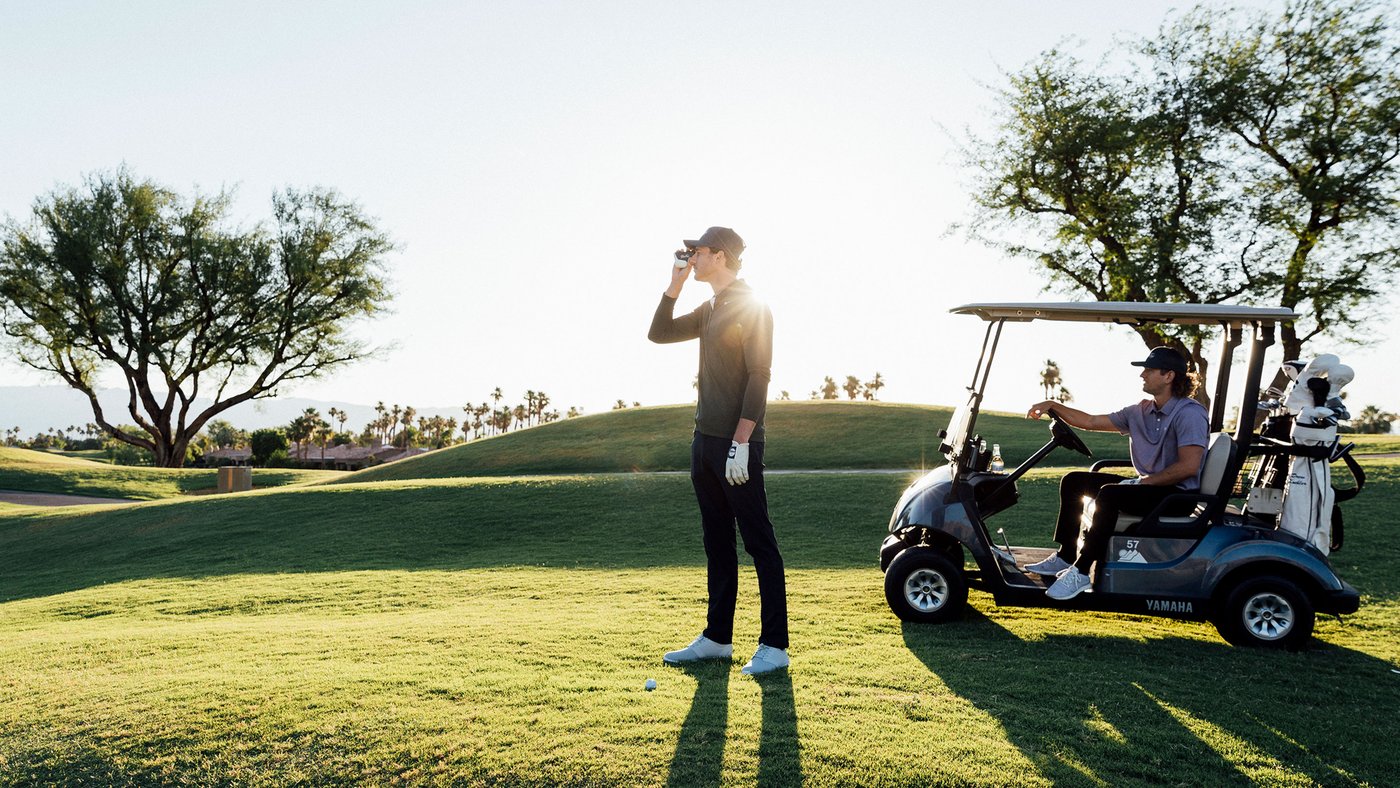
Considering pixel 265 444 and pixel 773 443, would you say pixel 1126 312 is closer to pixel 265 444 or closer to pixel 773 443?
pixel 773 443

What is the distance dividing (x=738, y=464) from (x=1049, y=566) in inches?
138

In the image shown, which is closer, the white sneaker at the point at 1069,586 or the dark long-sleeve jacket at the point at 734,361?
the dark long-sleeve jacket at the point at 734,361

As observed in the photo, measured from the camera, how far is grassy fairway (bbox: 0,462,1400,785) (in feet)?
12.6

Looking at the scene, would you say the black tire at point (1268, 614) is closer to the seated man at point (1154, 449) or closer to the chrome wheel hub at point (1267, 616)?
the chrome wheel hub at point (1267, 616)

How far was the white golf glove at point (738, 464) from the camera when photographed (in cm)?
480

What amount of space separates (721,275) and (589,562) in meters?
7.22

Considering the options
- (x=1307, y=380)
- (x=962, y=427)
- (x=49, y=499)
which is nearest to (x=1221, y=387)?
(x=1307, y=380)

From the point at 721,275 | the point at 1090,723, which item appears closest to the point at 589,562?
the point at 721,275

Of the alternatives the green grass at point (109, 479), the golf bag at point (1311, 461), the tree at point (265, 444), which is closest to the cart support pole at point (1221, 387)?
the golf bag at point (1311, 461)

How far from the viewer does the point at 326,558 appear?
1291cm

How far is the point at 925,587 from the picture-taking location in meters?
6.87

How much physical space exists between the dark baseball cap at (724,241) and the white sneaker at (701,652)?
2.31m

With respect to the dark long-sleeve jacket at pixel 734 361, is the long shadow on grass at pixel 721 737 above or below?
below

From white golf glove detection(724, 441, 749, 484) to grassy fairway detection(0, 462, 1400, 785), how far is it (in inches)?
43.7
